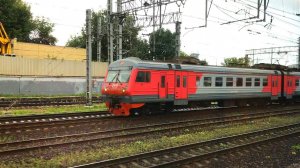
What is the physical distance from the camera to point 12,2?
51.9 metres

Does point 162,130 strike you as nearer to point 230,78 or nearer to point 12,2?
point 230,78

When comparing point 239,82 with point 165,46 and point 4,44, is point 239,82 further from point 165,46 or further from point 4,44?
point 165,46

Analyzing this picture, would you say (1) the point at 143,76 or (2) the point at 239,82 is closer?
(1) the point at 143,76

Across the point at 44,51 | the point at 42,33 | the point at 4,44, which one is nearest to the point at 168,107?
the point at 4,44

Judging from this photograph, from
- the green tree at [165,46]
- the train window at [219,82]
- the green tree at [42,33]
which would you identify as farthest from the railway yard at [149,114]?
the green tree at [42,33]

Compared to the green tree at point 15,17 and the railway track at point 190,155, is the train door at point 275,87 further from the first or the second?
the green tree at point 15,17

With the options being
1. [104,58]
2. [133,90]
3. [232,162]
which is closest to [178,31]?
[133,90]

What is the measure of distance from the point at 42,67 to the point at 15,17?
1986 centimetres

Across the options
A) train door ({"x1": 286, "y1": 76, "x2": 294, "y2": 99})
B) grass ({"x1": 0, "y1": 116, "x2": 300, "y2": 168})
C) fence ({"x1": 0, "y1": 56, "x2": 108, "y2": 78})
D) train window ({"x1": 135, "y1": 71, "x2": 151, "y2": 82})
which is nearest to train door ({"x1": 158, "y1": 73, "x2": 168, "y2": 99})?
train window ({"x1": 135, "y1": 71, "x2": 151, "y2": 82})

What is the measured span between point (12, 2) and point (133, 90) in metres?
41.3

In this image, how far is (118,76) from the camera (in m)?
18.4

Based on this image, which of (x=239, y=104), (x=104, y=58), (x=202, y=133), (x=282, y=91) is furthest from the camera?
(x=104, y=58)

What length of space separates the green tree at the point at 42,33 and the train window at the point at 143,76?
57.2 meters

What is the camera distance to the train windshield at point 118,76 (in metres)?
17.8
